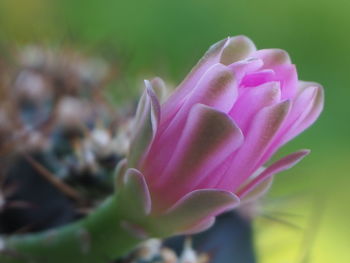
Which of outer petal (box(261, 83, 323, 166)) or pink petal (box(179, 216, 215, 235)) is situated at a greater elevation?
outer petal (box(261, 83, 323, 166))

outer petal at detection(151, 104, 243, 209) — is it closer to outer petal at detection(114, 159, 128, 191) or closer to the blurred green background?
outer petal at detection(114, 159, 128, 191)

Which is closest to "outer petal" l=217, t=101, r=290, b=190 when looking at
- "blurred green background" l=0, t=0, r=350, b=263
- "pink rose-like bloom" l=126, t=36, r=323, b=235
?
"pink rose-like bloom" l=126, t=36, r=323, b=235

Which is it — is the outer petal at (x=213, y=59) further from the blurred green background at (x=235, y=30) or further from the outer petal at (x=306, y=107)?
the blurred green background at (x=235, y=30)

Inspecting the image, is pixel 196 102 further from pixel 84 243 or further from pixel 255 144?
pixel 84 243

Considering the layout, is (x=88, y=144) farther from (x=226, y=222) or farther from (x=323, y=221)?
(x=323, y=221)

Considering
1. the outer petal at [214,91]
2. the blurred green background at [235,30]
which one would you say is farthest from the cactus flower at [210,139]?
the blurred green background at [235,30]

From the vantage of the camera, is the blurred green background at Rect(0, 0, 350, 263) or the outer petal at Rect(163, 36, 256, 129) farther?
the blurred green background at Rect(0, 0, 350, 263)

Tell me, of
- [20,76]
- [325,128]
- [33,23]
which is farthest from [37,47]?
[325,128]
